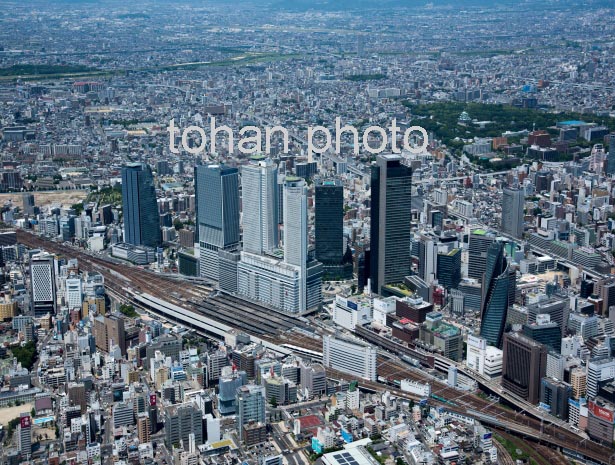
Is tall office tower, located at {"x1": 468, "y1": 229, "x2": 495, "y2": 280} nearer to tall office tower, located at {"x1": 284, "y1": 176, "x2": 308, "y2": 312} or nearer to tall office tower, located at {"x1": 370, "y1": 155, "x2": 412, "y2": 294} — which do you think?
tall office tower, located at {"x1": 370, "y1": 155, "x2": 412, "y2": 294}

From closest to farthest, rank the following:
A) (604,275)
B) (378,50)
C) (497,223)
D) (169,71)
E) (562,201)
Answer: (604,275), (497,223), (562,201), (169,71), (378,50)

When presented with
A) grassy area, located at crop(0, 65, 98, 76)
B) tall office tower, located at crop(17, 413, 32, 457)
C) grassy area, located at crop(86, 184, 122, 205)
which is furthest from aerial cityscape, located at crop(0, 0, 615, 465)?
grassy area, located at crop(0, 65, 98, 76)

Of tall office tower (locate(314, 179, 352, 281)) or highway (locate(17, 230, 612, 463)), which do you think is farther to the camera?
tall office tower (locate(314, 179, 352, 281))

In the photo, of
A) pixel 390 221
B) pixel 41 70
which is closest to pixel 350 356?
pixel 390 221

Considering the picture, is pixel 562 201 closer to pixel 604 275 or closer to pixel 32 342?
pixel 604 275

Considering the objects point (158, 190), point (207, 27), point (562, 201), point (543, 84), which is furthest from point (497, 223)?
point (207, 27)

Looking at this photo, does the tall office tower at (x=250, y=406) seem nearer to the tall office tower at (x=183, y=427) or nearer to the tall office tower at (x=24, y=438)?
the tall office tower at (x=183, y=427)

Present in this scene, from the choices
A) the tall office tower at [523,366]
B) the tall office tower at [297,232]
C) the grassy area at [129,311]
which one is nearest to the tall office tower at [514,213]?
the tall office tower at [297,232]
